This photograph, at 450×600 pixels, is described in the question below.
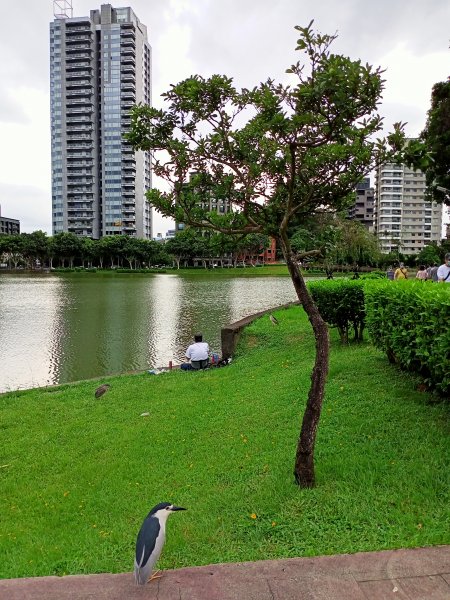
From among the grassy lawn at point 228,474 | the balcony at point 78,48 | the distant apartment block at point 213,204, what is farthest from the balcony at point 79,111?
the distant apartment block at point 213,204

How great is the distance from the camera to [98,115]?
10762cm

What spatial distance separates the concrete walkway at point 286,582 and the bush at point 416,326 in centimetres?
212

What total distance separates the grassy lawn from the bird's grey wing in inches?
15.1

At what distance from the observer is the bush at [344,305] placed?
9.33 m

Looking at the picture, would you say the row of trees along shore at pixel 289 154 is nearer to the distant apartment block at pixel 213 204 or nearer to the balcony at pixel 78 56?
the distant apartment block at pixel 213 204

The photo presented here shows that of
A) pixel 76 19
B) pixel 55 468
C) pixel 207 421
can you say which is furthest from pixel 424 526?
pixel 76 19

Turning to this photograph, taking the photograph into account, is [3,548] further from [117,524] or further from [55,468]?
[55,468]

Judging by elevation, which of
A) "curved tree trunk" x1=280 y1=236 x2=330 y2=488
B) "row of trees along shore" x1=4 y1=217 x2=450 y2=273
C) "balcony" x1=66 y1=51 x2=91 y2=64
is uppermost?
"balcony" x1=66 y1=51 x2=91 y2=64

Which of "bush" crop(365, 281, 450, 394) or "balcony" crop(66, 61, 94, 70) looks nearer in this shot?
"bush" crop(365, 281, 450, 394)

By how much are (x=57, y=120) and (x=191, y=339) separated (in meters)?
109

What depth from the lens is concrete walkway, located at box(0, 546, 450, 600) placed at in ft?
8.50

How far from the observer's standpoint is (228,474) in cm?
445

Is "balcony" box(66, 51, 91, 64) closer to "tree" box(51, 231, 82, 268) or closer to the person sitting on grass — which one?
"tree" box(51, 231, 82, 268)

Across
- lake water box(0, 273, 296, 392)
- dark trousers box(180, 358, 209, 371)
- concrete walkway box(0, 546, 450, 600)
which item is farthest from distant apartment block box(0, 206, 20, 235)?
concrete walkway box(0, 546, 450, 600)
